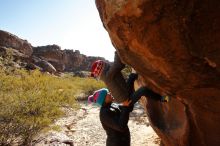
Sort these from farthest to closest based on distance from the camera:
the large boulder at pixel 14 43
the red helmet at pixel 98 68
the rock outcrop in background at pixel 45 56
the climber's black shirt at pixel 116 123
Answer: the large boulder at pixel 14 43 → the rock outcrop in background at pixel 45 56 → the red helmet at pixel 98 68 → the climber's black shirt at pixel 116 123

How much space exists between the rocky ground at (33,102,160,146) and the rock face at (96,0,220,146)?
546 cm

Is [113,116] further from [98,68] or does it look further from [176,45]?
[176,45]

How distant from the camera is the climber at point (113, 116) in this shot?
5.34m

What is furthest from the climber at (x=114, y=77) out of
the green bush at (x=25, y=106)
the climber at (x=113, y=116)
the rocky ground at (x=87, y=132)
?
the green bush at (x=25, y=106)

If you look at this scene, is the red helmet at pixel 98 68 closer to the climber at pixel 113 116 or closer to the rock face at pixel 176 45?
the climber at pixel 113 116

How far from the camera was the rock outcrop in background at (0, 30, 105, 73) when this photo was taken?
4309 cm

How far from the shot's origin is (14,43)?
48469 millimetres

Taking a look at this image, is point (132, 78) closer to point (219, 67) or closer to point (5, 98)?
point (219, 67)

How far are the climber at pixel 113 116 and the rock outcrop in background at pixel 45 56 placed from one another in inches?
1315

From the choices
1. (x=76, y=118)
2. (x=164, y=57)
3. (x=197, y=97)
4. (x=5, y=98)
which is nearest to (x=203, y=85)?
(x=197, y=97)

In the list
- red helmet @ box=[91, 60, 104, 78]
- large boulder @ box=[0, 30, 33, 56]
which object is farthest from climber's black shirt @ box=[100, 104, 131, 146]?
large boulder @ box=[0, 30, 33, 56]

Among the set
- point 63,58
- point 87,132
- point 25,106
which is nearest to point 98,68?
point 25,106

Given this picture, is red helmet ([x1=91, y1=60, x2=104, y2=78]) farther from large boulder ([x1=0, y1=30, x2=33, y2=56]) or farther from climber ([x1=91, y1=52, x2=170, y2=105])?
large boulder ([x1=0, y1=30, x2=33, y2=56])

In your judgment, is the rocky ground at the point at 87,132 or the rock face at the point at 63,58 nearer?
the rocky ground at the point at 87,132
